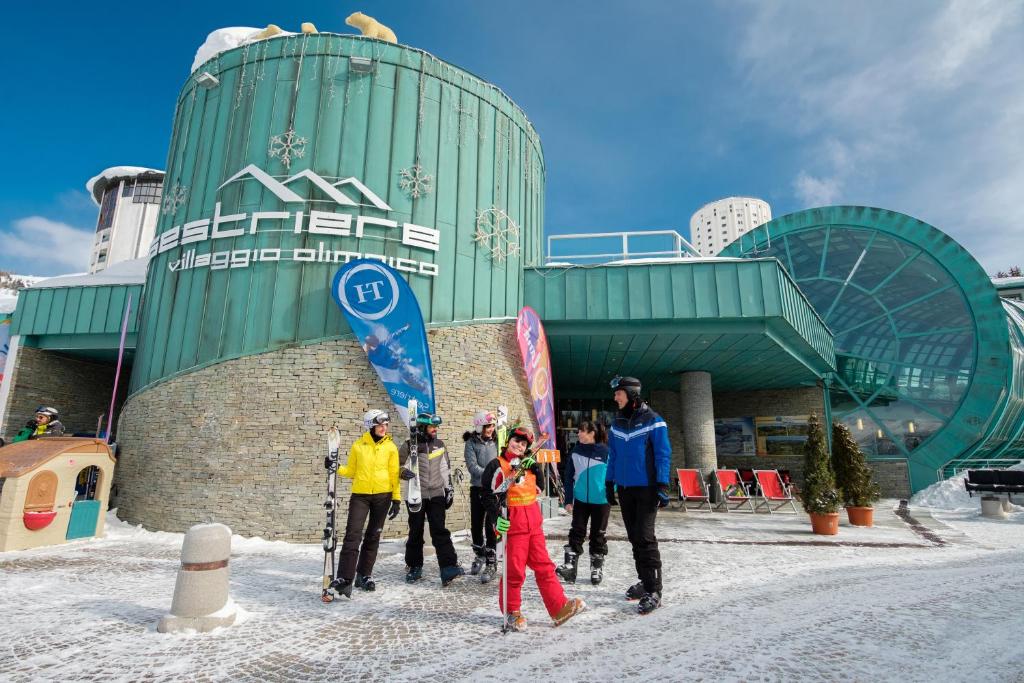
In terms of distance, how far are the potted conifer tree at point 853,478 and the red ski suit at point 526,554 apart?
8602 mm

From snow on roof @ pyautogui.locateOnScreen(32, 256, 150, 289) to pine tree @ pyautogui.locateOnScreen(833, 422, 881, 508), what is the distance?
17.1m

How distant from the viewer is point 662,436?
15.7 ft

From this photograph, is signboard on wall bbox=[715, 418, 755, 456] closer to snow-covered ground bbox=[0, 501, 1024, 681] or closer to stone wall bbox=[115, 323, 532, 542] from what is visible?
snow-covered ground bbox=[0, 501, 1024, 681]

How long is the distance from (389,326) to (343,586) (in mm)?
5498

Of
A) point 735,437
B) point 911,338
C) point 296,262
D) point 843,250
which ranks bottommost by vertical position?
point 735,437

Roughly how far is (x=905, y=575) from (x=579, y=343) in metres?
9.22

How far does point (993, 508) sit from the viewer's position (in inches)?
480

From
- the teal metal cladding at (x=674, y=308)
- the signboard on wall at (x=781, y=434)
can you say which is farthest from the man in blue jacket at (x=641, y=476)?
the signboard on wall at (x=781, y=434)

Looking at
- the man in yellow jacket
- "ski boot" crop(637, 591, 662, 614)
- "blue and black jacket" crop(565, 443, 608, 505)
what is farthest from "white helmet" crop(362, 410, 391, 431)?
"ski boot" crop(637, 591, 662, 614)

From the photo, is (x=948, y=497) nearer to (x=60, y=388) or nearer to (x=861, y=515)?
(x=861, y=515)

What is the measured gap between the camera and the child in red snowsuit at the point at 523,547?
412cm

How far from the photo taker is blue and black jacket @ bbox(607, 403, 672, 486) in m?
4.77

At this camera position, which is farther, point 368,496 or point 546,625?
point 368,496

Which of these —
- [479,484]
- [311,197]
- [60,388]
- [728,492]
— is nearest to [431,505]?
[479,484]
